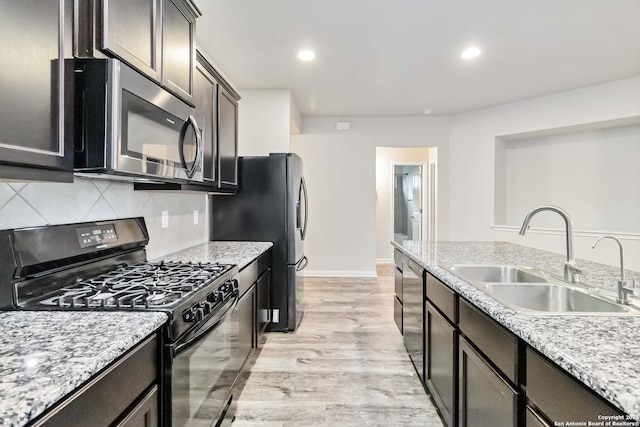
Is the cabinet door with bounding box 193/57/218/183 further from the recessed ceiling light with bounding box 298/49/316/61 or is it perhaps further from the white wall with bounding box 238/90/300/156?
the white wall with bounding box 238/90/300/156

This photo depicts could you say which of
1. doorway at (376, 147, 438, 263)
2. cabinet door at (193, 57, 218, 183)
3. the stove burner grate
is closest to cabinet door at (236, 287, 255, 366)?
the stove burner grate

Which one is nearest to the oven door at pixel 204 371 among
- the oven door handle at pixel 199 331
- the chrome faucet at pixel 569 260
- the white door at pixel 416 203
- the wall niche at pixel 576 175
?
the oven door handle at pixel 199 331

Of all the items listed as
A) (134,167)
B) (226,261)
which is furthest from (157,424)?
(226,261)

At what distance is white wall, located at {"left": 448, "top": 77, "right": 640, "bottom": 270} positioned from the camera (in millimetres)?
4000

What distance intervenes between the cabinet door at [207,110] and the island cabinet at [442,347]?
162 centimetres

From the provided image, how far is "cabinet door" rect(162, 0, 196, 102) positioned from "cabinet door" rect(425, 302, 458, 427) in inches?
70.4

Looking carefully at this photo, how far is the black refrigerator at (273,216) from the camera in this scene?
3.17m

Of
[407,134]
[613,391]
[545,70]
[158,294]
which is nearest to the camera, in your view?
Result: [613,391]

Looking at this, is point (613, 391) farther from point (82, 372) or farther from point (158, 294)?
point (158, 294)

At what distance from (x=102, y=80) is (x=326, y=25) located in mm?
2042

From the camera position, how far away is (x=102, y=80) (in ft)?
3.77

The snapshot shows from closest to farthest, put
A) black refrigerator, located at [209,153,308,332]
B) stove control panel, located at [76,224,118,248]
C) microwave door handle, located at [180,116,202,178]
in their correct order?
stove control panel, located at [76,224,118,248] → microwave door handle, located at [180,116,202,178] → black refrigerator, located at [209,153,308,332]

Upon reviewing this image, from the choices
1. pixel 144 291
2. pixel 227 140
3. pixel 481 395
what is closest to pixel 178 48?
pixel 227 140

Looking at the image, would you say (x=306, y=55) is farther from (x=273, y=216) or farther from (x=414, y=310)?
(x=414, y=310)
